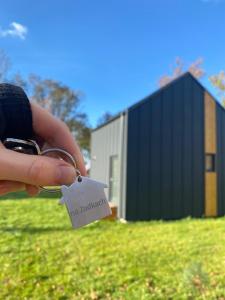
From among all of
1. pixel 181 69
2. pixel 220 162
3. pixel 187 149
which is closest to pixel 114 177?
pixel 187 149

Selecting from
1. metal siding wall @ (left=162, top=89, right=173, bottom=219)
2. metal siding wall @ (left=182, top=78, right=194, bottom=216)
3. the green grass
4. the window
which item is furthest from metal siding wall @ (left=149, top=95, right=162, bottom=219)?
the window

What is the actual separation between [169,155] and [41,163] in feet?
31.0

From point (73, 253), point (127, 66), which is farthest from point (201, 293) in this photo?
point (127, 66)

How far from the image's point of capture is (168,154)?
9.93 metres

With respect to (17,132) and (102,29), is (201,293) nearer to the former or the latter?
(17,132)

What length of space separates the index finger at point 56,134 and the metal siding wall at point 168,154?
8370 mm

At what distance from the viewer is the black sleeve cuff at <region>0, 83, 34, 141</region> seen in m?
0.77

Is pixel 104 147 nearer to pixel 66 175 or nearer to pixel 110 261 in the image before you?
pixel 110 261

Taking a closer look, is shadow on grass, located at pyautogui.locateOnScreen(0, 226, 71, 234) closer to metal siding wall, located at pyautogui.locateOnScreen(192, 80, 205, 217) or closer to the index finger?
metal siding wall, located at pyautogui.locateOnScreen(192, 80, 205, 217)

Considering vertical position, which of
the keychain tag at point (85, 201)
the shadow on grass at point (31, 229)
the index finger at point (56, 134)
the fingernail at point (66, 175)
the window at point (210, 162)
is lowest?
the shadow on grass at point (31, 229)

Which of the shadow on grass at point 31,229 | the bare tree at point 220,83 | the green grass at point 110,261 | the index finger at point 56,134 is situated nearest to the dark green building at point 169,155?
the green grass at point 110,261

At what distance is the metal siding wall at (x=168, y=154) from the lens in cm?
941

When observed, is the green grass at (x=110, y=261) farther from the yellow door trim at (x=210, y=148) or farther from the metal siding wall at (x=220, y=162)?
the metal siding wall at (x=220, y=162)

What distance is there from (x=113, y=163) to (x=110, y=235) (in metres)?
4.05
